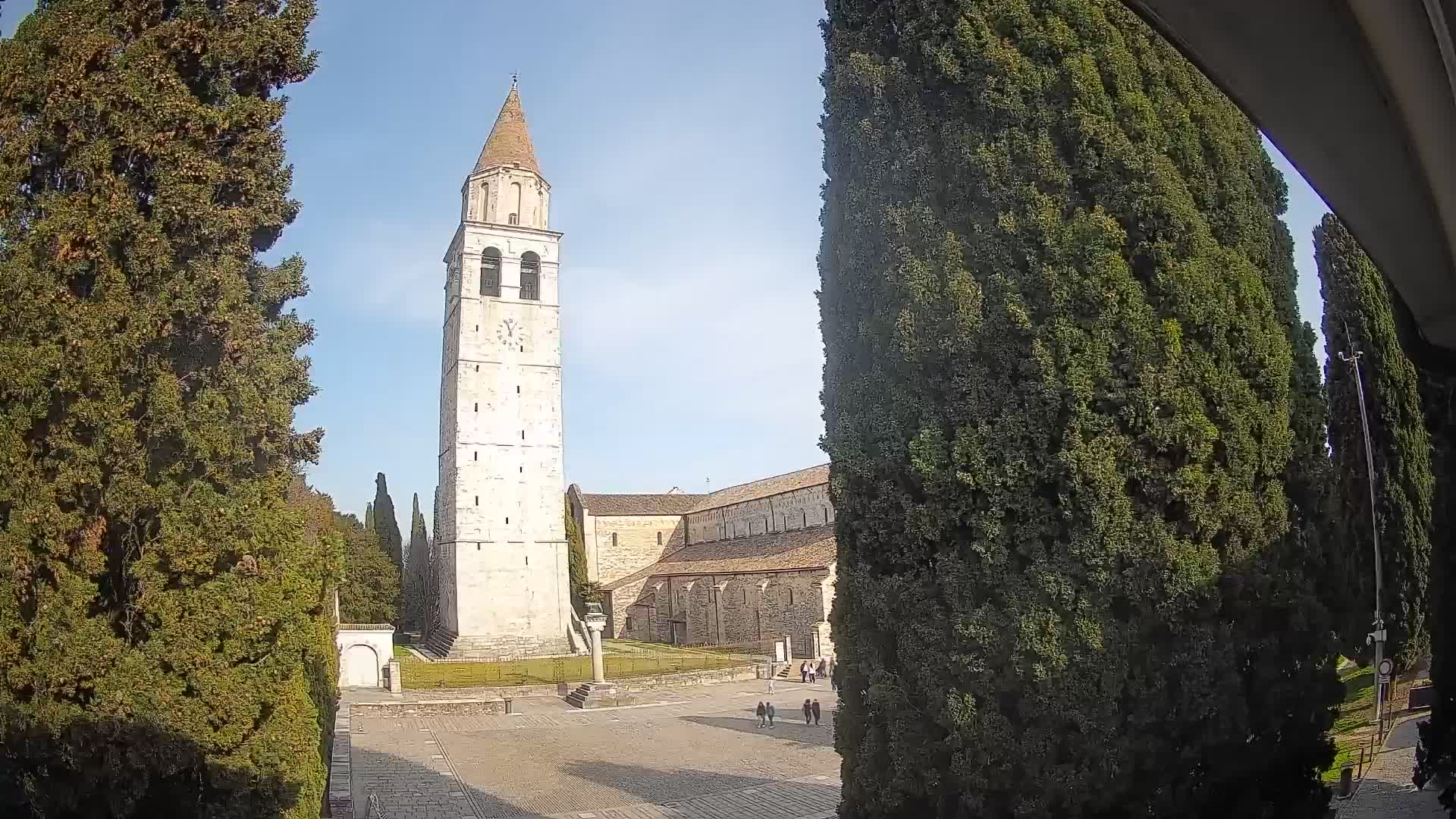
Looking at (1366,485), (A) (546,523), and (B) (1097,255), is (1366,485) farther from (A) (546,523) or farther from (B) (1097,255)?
(A) (546,523)

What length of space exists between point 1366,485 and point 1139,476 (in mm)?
13495

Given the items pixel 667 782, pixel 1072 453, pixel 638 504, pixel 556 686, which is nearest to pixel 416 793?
pixel 667 782

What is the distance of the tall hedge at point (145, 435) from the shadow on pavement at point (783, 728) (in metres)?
15.1

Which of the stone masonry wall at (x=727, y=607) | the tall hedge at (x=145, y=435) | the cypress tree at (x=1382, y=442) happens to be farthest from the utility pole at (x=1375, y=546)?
the stone masonry wall at (x=727, y=607)

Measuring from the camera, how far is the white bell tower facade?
36.9 m

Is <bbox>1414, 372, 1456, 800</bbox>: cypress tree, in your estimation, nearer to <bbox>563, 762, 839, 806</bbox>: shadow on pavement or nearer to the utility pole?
the utility pole

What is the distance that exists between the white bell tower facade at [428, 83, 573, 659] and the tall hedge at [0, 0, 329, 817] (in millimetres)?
30872

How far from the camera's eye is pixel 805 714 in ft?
74.0

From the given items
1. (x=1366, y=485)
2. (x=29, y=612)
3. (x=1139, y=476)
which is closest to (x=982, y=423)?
(x=1139, y=476)

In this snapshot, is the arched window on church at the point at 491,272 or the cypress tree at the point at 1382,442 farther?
the arched window on church at the point at 491,272

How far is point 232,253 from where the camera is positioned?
6574 mm

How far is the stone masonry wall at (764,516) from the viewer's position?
4334 centimetres

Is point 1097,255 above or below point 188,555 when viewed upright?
above

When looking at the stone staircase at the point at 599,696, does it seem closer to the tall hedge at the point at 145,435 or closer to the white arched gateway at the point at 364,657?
the white arched gateway at the point at 364,657
